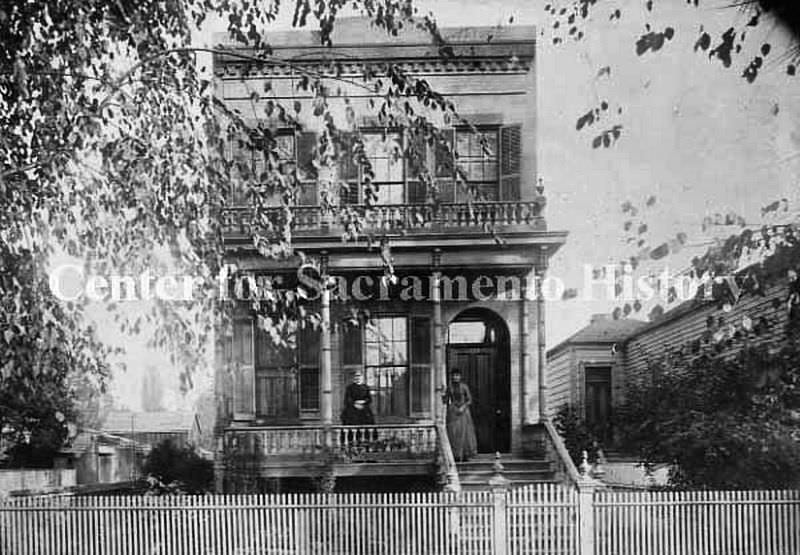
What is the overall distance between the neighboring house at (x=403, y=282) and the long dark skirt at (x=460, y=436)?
0.05m

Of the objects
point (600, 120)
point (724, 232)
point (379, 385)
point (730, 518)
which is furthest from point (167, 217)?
point (730, 518)

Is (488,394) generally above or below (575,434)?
above

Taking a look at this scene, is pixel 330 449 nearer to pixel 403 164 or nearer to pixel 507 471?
pixel 507 471

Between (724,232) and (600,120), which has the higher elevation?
(600,120)

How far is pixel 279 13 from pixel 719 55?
176cm

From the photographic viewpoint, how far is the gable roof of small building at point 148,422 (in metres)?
3.65

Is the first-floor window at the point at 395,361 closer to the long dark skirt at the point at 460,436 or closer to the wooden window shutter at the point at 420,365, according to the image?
the wooden window shutter at the point at 420,365

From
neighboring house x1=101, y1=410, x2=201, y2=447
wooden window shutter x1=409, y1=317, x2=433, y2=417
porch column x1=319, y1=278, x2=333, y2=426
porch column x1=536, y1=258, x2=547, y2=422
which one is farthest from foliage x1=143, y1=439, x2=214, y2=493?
porch column x1=536, y1=258, x2=547, y2=422

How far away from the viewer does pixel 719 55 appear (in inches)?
140

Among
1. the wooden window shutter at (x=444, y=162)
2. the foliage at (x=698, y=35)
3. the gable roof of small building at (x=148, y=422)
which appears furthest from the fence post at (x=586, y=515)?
the gable roof of small building at (x=148, y=422)

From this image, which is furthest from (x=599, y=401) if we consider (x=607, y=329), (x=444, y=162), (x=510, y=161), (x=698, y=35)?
(x=698, y=35)

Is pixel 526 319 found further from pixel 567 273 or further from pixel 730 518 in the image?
pixel 730 518

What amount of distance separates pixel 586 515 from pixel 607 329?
2.56 ft

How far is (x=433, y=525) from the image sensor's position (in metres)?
3.74
